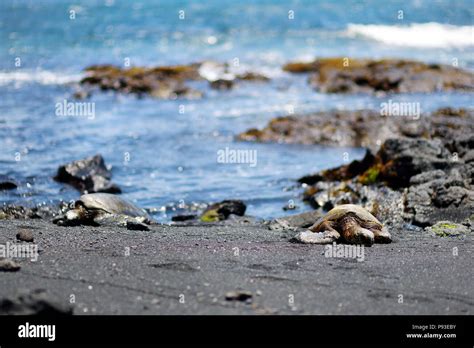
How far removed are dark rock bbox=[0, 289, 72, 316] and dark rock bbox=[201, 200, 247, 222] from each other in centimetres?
558

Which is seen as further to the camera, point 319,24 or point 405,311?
point 319,24

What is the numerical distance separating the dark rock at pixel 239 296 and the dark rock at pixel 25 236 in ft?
9.20

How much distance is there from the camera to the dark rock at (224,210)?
11.2 m

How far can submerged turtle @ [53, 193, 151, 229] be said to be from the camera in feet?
30.9

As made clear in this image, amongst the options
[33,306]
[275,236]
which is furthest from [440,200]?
[33,306]

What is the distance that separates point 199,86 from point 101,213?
16.6 m

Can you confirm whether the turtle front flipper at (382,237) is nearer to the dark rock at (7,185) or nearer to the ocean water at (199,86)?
the ocean water at (199,86)

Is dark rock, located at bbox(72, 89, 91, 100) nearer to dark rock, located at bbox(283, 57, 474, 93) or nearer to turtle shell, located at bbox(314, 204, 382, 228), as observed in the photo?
dark rock, located at bbox(283, 57, 474, 93)

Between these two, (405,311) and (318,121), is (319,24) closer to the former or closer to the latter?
(318,121)

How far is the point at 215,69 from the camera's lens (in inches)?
1137

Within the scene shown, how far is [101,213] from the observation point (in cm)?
967

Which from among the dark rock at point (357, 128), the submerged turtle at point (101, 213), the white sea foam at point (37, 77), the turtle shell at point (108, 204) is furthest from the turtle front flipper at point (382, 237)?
the white sea foam at point (37, 77)
